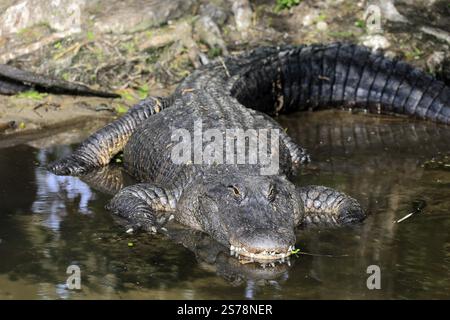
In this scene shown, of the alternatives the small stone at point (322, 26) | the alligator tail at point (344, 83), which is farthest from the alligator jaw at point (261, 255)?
the small stone at point (322, 26)

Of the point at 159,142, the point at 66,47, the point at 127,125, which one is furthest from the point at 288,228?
the point at 66,47

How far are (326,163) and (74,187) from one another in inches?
93.2

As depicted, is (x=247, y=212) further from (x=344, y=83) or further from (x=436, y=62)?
(x=436, y=62)

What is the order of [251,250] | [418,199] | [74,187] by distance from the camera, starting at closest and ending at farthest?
1. [251,250]
2. [418,199]
3. [74,187]

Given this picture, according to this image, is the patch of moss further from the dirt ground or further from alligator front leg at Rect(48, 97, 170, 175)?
alligator front leg at Rect(48, 97, 170, 175)

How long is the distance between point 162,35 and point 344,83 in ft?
8.10

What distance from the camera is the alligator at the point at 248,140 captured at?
5.21 m

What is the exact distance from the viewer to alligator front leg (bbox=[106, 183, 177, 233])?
5.40 metres

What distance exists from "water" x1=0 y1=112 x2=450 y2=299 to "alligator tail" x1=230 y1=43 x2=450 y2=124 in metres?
1.49

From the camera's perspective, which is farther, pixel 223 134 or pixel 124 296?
pixel 223 134

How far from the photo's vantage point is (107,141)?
726 centimetres

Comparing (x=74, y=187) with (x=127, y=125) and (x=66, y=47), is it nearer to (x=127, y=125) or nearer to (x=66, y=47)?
(x=127, y=125)

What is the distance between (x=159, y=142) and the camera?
6.47m

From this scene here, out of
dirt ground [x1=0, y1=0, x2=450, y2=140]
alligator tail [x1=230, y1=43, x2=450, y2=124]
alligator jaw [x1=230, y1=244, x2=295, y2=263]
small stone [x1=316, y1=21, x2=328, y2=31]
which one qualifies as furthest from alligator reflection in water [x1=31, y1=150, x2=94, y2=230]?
small stone [x1=316, y1=21, x2=328, y2=31]
